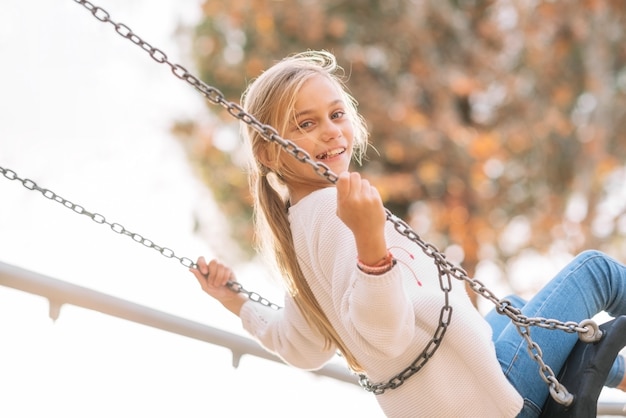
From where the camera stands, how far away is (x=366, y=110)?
8.44 m

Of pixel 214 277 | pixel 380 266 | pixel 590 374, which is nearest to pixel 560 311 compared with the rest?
pixel 590 374

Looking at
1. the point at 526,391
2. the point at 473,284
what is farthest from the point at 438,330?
the point at 526,391

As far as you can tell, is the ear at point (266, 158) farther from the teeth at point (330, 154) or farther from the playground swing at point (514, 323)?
the playground swing at point (514, 323)

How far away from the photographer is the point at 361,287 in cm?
150

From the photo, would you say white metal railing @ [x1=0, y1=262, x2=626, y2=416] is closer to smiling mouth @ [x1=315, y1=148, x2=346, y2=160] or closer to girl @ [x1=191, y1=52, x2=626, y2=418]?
girl @ [x1=191, y1=52, x2=626, y2=418]

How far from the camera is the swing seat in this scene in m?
1.70

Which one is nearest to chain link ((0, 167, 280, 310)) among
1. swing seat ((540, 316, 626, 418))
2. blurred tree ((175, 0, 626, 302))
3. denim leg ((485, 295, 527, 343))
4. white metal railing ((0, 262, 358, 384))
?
white metal railing ((0, 262, 358, 384))

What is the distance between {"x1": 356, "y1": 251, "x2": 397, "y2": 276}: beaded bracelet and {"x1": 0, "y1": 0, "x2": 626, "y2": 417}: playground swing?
0.05 metres

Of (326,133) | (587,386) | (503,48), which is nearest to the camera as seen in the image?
(587,386)

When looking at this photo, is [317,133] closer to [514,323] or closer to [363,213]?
[363,213]

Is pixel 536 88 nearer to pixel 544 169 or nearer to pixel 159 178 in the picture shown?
pixel 544 169

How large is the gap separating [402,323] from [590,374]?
0.47m

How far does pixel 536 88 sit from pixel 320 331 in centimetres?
661

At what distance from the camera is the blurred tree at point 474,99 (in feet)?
25.1
